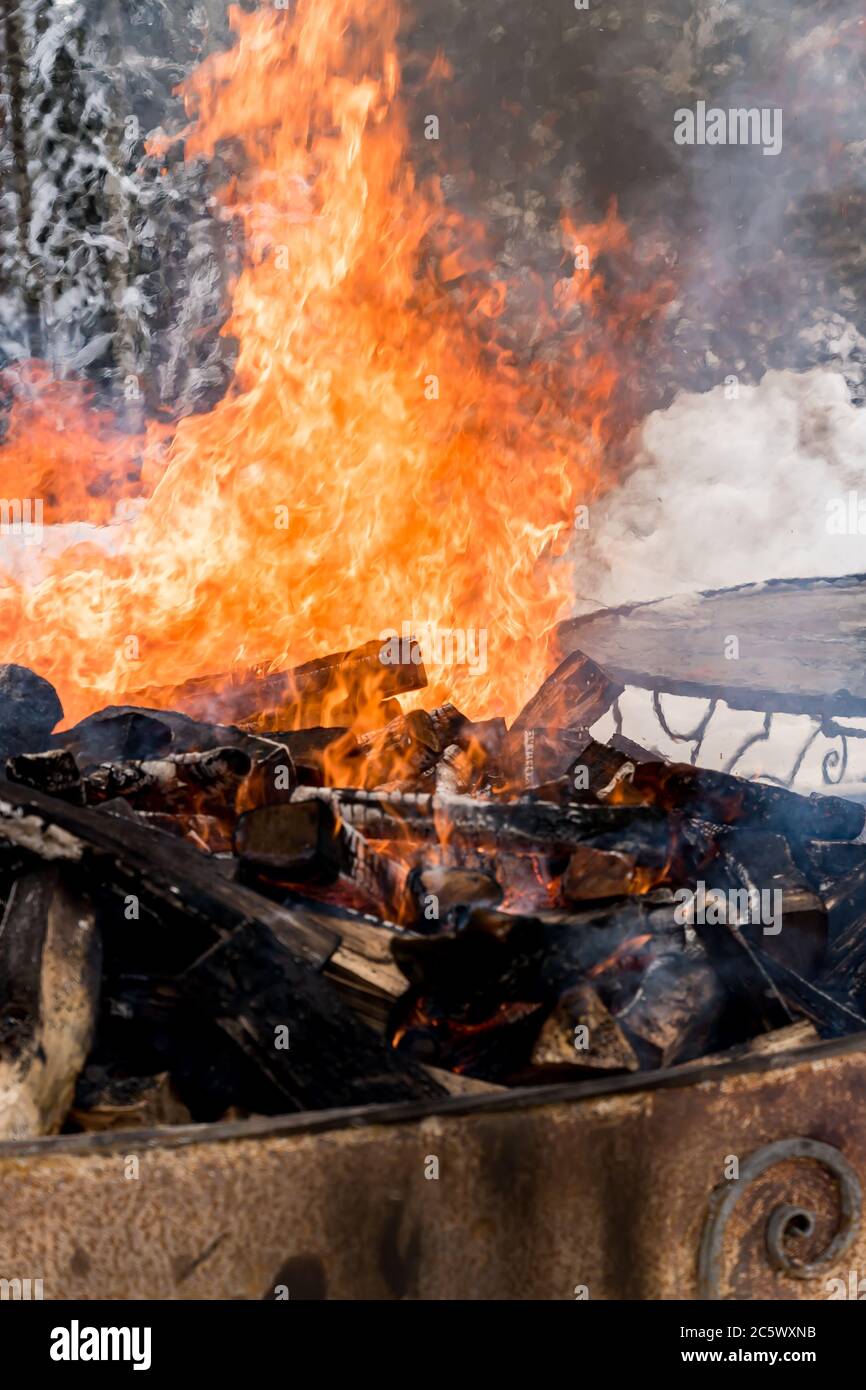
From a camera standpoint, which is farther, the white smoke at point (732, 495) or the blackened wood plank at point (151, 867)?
the white smoke at point (732, 495)

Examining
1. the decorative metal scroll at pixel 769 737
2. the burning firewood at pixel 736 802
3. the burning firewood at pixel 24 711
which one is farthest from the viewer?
the decorative metal scroll at pixel 769 737

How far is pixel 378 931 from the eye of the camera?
285 cm

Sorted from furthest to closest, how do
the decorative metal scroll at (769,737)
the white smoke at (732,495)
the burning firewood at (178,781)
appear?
Answer: 1. the white smoke at (732,495)
2. the decorative metal scroll at (769,737)
3. the burning firewood at (178,781)

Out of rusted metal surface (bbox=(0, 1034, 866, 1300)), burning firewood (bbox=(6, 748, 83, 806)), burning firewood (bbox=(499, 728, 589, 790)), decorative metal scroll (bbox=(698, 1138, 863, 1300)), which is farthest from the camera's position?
burning firewood (bbox=(499, 728, 589, 790))

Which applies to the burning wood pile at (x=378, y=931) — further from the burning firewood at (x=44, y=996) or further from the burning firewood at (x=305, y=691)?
the burning firewood at (x=305, y=691)

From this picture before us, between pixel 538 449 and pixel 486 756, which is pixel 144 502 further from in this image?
pixel 486 756

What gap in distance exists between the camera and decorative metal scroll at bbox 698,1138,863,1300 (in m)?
2.15

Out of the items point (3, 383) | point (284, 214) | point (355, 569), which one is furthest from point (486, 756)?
point (3, 383)

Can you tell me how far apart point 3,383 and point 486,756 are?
3.99 metres

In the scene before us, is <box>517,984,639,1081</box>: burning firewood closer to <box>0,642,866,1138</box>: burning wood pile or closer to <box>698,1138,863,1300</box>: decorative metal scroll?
<box>0,642,866,1138</box>: burning wood pile

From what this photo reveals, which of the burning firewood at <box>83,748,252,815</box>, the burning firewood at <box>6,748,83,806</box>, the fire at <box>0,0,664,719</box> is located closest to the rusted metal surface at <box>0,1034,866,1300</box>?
the burning firewood at <box>6,748,83,806</box>

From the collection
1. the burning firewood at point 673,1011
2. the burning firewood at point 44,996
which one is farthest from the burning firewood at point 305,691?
the burning firewood at point 673,1011

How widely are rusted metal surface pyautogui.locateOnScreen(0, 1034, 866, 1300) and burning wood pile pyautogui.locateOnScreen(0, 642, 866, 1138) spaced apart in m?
0.26

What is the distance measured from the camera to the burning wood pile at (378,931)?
7.63 feet
